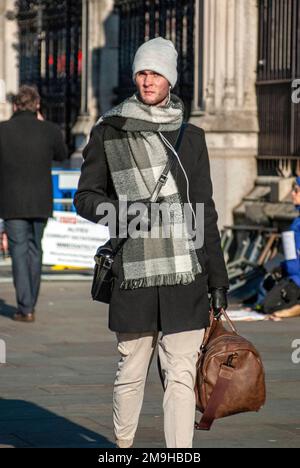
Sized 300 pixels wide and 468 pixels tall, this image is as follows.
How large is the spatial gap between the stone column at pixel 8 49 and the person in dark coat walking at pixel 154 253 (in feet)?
55.4

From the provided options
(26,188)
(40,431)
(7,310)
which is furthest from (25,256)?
(40,431)

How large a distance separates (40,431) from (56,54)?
1476cm

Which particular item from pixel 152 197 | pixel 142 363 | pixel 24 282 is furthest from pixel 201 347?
pixel 24 282

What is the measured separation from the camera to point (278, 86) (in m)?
15.6

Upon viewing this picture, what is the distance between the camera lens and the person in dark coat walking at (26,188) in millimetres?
11961

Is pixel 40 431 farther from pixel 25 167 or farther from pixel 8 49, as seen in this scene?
pixel 8 49

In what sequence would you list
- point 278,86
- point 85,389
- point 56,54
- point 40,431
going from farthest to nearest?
point 56,54, point 278,86, point 85,389, point 40,431

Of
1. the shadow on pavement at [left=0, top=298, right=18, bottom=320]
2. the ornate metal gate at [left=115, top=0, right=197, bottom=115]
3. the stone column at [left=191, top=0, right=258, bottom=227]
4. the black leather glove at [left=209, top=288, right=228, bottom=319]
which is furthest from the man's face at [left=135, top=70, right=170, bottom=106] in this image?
the ornate metal gate at [left=115, top=0, right=197, bottom=115]

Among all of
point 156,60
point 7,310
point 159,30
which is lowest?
point 7,310

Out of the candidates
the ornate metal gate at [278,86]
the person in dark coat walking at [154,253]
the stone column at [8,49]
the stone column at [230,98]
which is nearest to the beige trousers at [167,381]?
the person in dark coat walking at [154,253]

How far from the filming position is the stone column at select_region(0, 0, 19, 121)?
909 inches

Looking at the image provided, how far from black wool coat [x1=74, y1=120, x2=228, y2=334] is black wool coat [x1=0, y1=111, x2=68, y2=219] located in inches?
228

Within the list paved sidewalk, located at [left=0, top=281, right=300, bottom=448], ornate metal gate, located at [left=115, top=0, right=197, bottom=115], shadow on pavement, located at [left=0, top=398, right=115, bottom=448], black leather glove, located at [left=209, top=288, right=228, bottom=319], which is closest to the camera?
black leather glove, located at [left=209, top=288, right=228, bottom=319]

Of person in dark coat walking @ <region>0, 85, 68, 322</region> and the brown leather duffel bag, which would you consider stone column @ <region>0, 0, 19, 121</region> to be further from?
the brown leather duffel bag
